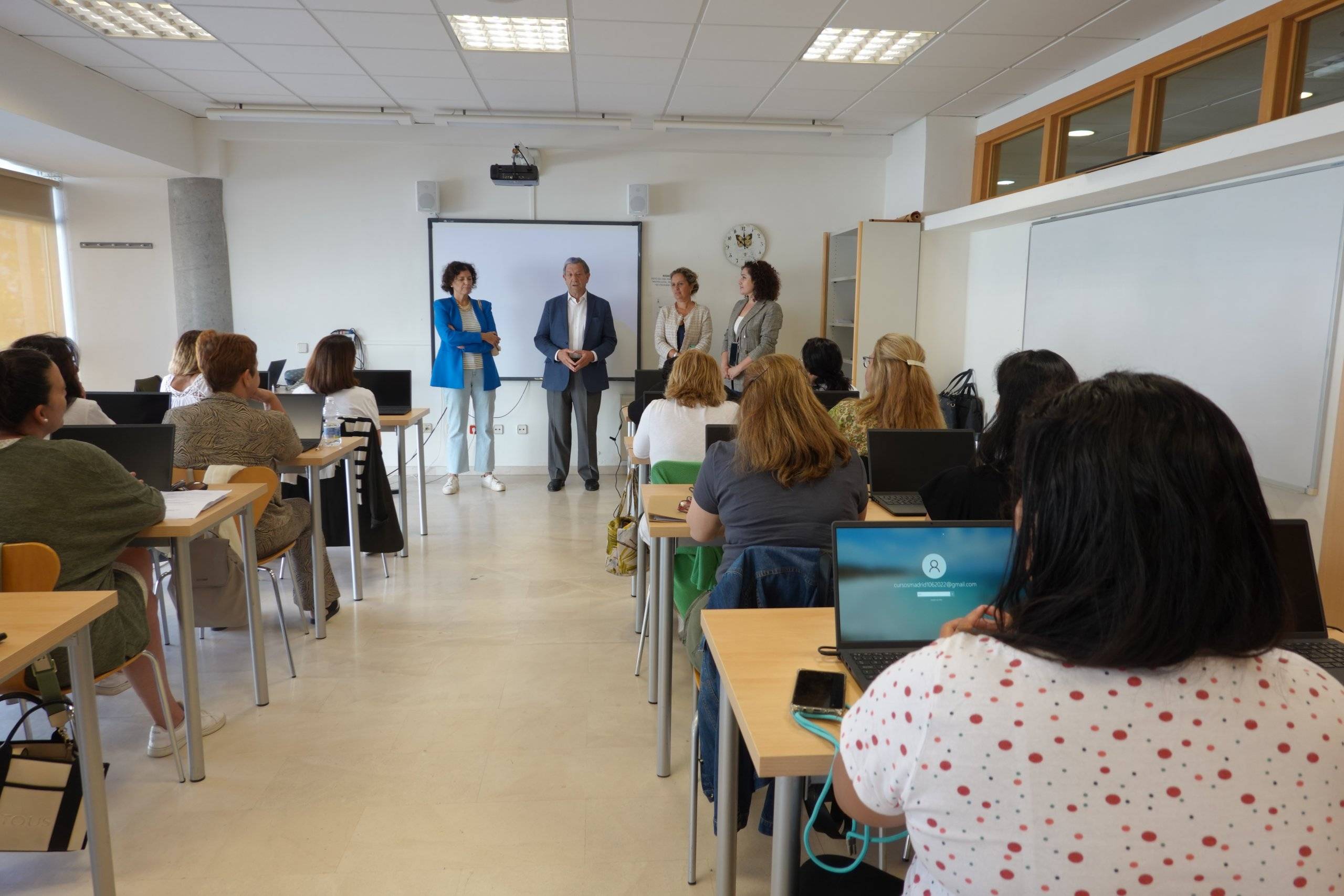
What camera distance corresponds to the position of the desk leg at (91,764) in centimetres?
180

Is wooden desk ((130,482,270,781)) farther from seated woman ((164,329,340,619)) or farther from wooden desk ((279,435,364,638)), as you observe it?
wooden desk ((279,435,364,638))

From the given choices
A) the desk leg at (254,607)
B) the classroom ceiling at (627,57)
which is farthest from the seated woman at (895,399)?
the desk leg at (254,607)

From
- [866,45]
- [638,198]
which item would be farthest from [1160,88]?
→ [638,198]

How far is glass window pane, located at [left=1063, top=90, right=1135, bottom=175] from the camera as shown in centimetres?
488

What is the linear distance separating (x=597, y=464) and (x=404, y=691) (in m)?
3.95

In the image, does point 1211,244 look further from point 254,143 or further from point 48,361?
point 254,143

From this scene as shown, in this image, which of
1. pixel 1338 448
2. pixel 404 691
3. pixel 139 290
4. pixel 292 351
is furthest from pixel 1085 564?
pixel 139 290

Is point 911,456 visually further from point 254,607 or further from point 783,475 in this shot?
point 254,607

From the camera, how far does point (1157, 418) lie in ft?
2.70

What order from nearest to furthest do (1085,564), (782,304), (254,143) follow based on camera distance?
(1085,564)
(254,143)
(782,304)

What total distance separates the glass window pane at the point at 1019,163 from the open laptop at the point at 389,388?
418cm

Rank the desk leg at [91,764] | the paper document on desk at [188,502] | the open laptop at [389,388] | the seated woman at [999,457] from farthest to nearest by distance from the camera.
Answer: the open laptop at [389,388]
the paper document on desk at [188,502]
the seated woman at [999,457]
the desk leg at [91,764]

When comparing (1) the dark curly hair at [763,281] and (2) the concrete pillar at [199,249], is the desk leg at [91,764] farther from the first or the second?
(2) the concrete pillar at [199,249]

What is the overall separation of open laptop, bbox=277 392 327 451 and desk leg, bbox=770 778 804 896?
313cm
